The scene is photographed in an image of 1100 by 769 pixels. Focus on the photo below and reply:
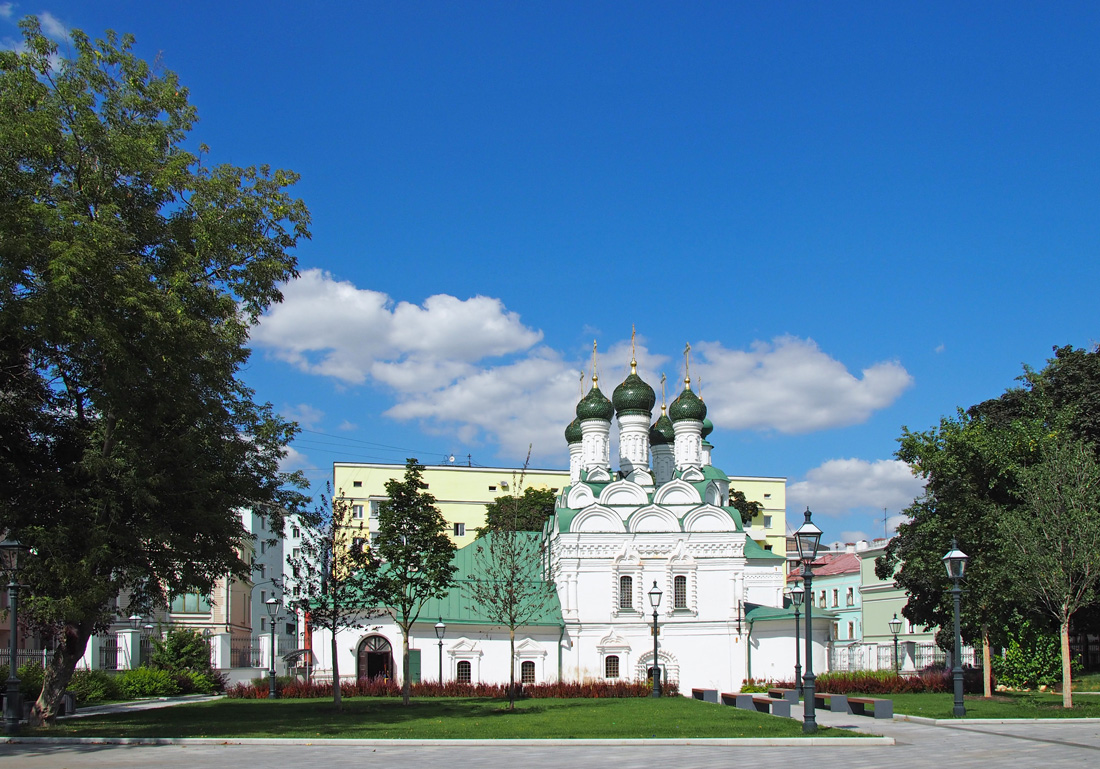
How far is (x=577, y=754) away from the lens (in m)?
14.6

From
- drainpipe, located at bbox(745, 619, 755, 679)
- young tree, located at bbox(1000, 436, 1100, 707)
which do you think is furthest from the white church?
young tree, located at bbox(1000, 436, 1100, 707)

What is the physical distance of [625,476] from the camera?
47.2 metres

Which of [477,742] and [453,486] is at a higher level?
[453,486]

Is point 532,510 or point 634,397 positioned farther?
point 532,510

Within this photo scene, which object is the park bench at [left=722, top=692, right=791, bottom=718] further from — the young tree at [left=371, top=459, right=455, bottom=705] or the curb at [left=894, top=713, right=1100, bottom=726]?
the young tree at [left=371, top=459, right=455, bottom=705]

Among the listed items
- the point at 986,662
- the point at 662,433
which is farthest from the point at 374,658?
the point at 986,662

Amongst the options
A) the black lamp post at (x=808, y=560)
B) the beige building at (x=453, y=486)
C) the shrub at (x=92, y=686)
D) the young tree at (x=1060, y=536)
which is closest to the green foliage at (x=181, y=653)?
the shrub at (x=92, y=686)

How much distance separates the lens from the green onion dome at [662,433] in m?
51.3

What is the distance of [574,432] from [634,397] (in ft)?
11.8

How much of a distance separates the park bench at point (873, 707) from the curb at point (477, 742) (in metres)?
5.44

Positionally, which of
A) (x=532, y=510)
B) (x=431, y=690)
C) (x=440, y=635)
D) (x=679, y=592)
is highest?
(x=532, y=510)

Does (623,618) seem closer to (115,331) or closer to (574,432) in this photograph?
(574,432)

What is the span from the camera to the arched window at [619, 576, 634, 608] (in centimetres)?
4256

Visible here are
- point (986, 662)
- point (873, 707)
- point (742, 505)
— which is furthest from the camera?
point (742, 505)
